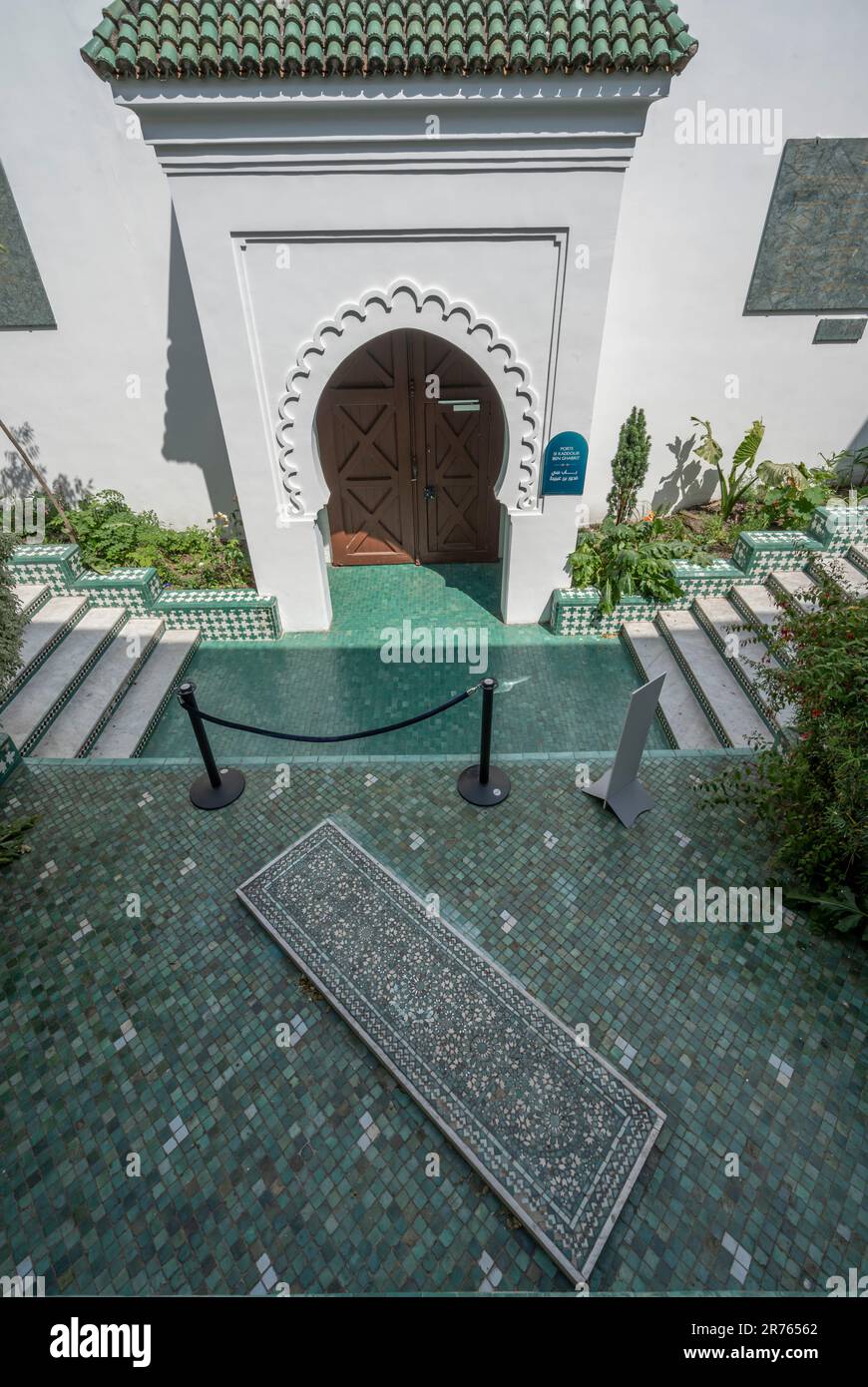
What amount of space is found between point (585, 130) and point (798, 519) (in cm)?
480

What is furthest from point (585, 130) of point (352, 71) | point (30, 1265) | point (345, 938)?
point (30, 1265)

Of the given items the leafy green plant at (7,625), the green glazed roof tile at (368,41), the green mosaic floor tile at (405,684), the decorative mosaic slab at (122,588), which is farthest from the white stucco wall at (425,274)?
the leafy green plant at (7,625)

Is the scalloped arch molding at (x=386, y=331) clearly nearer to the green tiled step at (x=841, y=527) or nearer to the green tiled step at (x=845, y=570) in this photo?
the green tiled step at (x=845, y=570)

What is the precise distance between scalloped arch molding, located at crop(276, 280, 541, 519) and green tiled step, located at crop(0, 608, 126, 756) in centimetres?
256

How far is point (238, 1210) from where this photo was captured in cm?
293

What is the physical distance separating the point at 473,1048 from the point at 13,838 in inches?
136

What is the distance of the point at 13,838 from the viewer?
4508mm

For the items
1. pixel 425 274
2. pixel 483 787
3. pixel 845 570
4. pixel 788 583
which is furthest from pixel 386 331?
pixel 845 570

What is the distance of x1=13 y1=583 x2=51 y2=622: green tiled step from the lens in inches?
275

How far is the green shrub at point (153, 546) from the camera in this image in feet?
26.1

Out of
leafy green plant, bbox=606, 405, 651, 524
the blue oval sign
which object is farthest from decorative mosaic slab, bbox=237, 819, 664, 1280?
leafy green plant, bbox=606, 405, 651, 524

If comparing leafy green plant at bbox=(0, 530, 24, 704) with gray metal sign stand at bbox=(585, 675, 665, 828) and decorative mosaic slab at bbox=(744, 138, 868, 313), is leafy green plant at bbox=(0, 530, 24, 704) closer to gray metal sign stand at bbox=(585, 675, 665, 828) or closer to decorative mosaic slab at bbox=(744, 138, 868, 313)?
gray metal sign stand at bbox=(585, 675, 665, 828)

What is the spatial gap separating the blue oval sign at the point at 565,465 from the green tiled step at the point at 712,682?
1.86 meters

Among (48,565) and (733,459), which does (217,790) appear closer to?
(48,565)
